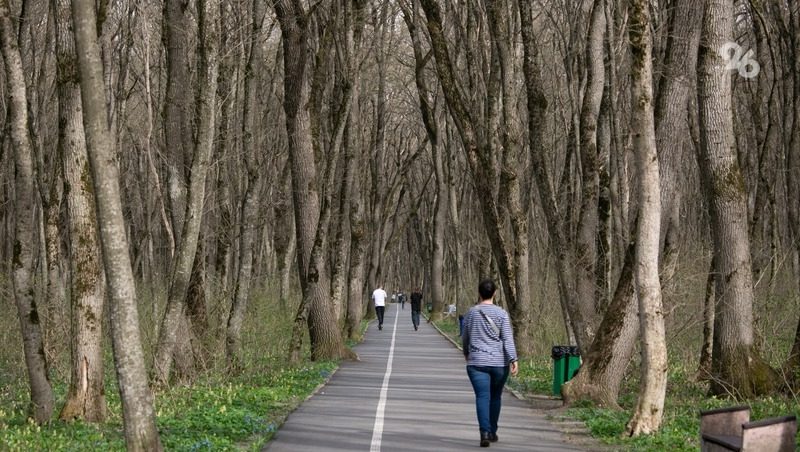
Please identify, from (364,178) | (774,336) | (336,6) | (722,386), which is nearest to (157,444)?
(722,386)

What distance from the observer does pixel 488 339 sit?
1364cm

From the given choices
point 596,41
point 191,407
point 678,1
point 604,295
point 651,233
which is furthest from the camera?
point 604,295

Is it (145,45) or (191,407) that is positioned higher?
(145,45)

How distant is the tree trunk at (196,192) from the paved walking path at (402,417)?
7.66 ft

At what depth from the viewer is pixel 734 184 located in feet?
60.5

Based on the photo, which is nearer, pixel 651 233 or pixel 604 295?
pixel 651 233

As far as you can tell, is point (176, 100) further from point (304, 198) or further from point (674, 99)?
A: point (674, 99)

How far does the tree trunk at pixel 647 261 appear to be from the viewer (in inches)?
541

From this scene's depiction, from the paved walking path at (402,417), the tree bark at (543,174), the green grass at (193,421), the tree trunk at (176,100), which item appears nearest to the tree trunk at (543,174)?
the tree bark at (543,174)

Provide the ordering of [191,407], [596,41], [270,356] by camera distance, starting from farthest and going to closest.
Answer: [270,356] < [596,41] < [191,407]

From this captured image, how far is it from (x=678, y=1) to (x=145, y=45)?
10.4 m

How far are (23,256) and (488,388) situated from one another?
20.2ft

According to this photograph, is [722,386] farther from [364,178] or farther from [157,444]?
[364,178]

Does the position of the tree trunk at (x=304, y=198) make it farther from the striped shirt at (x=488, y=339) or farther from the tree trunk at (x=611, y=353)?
the striped shirt at (x=488, y=339)
